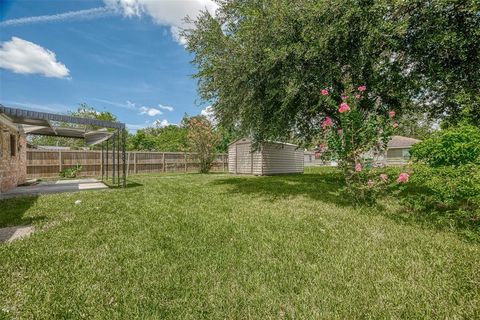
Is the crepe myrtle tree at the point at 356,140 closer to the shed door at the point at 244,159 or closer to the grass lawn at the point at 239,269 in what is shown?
the grass lawn at the point at 239,269

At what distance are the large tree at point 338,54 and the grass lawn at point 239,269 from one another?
11.1 feet

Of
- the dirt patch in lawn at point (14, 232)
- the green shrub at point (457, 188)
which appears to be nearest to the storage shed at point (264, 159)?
the green shrub at point (457, 188)

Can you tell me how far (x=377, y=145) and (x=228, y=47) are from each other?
4538 mm

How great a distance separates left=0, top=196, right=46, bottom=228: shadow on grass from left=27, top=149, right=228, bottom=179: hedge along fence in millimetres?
5933

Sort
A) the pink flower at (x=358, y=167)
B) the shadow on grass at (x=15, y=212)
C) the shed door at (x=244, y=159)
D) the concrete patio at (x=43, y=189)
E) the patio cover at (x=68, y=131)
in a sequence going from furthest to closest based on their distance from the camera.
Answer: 1. the shed door at (x=244, y=159)
2. the patio cover at (x=68, y=131)
3. the concrete patio at (x=43, y=189)
4. the pink flower at (x=358, y=167)
5. the shadow on grass at (x=15, y=212)

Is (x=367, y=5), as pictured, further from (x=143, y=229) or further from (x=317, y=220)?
(x=143, y=229)

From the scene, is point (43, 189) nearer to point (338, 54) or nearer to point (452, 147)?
point (338, 54)

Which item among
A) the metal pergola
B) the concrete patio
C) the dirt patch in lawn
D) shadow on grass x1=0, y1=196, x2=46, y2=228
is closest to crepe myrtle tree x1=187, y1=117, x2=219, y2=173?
the metal pergola

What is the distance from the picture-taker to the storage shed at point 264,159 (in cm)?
1527

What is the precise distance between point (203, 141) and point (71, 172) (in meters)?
8.25

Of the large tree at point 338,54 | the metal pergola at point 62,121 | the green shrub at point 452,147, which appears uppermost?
the large tree at point 338,54

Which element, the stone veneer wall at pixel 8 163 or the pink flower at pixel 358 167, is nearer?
the pink flower at pixel 358 167

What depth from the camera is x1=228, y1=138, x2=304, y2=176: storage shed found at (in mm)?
15266

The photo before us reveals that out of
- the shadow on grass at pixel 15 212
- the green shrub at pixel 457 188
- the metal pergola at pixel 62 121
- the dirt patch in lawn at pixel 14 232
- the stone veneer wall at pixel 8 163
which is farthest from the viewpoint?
the stone veneer wall at pixel 8 163
